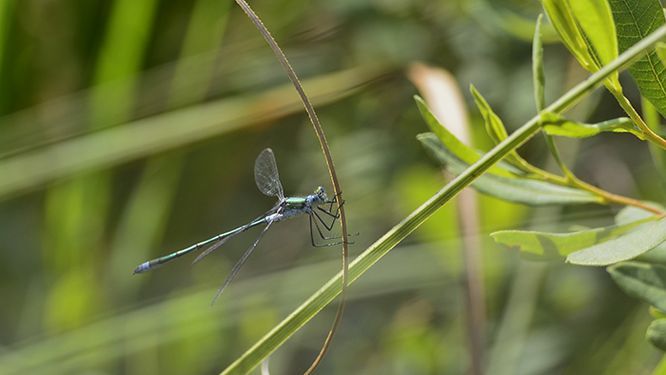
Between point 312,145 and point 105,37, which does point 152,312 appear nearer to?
point 312,145

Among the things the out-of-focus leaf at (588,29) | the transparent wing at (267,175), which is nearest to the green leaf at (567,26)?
the out-of-focus leaf at (588,29)

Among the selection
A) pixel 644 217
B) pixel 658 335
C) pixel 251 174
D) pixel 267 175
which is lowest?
pixel 658 335

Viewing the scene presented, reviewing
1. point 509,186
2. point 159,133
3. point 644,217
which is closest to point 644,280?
point 644,217

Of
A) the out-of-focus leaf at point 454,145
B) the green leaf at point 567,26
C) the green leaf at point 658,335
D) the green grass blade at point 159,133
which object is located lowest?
the green leaf at point 658,335

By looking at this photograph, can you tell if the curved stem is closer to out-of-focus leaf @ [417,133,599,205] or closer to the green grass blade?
out-of-focus leaf @ [417,133,599,205]

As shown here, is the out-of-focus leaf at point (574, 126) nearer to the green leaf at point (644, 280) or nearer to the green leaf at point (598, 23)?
the green leaf at point (598, 23)

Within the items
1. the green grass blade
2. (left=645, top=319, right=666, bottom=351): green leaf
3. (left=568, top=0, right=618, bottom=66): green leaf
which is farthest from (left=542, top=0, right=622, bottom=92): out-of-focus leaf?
the green grass blade

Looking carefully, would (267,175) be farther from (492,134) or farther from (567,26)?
(567,26)

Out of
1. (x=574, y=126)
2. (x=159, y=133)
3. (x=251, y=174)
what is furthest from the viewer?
(x=251, y=174)
